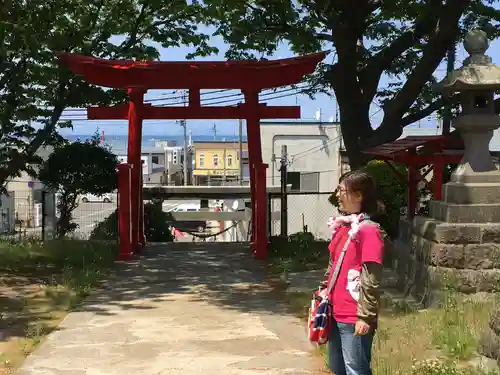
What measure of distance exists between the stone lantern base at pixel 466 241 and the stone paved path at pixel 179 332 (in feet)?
5.46

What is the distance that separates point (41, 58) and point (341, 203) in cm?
1013

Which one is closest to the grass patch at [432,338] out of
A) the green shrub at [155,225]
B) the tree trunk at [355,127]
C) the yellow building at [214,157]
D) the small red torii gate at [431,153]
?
the small red torii gate at [431,153]

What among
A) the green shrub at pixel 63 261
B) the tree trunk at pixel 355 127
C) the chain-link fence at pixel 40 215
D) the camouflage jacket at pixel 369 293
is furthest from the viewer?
the chain-link fence at pixel 40 215

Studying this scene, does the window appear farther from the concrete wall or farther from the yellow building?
the yellow building

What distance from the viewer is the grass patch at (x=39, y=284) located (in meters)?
6.59

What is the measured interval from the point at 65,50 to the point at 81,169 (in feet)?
8.98

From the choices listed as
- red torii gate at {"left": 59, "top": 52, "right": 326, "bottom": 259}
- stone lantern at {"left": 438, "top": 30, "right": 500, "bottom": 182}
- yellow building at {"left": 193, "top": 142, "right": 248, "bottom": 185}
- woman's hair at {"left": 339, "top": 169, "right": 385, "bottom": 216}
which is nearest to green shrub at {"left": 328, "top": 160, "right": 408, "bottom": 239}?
red torii gate at {"left": 59, "top": 52, "right": 326, "bottom": 259}

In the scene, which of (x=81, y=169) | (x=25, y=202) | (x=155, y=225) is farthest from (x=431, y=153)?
(x=25, y=202)

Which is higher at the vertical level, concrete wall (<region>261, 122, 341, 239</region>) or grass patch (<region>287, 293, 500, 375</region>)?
concrete wall (<region>261, 122, 341, 239</region>)

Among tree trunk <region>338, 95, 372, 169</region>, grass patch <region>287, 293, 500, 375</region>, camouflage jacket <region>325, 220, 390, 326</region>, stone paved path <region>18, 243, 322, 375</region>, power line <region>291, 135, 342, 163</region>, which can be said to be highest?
power line <region>291, 135, 342, 163</region>

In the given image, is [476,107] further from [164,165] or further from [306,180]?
[164,165]

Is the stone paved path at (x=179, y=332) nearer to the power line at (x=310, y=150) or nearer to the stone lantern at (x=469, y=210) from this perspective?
the stone lantern at (x=469, y=210)

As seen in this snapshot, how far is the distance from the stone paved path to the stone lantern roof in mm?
3236

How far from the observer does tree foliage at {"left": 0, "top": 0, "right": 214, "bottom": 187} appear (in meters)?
12.4
